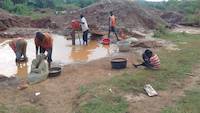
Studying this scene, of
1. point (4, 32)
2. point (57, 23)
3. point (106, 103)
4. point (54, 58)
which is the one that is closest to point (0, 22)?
point (4, 32)

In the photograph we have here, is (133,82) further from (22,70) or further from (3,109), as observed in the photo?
(22,70)

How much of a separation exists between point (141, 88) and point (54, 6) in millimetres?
32012

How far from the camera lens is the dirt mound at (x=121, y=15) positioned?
1057 inches

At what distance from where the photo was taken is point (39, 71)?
1181cm

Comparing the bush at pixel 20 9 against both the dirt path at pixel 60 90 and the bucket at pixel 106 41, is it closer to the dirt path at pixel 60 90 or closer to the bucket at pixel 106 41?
the bucket at pixel 106 41

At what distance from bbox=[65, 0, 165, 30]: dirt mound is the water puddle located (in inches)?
275

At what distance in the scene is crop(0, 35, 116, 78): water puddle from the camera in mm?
13625

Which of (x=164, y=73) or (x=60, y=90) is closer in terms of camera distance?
(x=60, y=90)

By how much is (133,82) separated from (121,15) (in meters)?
16.5

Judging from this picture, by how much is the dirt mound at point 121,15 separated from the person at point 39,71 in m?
14.3

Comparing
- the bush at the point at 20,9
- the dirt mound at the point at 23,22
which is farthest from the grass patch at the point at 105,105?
the bush at the point at 20,9

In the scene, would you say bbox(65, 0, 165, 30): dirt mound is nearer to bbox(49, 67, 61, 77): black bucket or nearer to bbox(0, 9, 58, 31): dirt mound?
bbox(0, 9, 58, 31): dirt mound

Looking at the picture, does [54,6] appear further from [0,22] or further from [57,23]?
[0,22]

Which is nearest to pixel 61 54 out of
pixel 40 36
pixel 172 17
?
pixel 40 36
